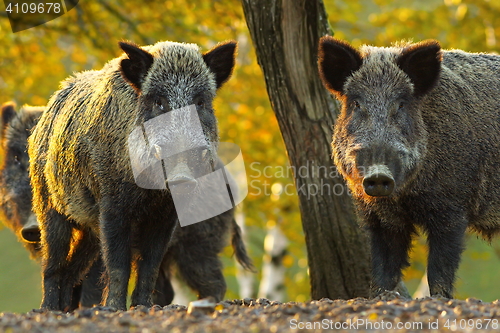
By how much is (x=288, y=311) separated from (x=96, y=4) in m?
8.87

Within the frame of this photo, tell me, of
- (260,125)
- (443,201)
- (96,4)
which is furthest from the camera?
(260,125)

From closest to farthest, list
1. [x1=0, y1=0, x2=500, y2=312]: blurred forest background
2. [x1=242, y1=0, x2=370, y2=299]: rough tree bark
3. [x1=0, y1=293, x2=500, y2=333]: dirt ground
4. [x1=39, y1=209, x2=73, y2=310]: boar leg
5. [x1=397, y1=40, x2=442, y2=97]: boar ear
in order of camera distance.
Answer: [x1=0, y1=293, x2=500, y2=333]: dirt ground < [x1=397, y1=40, x2=442, y2=97]: boar ear < [x1=39, y1=209, x2=73, y2=310]: boar leg < [x1=242, y1=0, x2=370, y2=299]: rough tree bark < [x1=0, y1=0, x2=500, y2=312]: blurred forest background

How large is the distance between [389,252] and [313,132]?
1627 millimetres

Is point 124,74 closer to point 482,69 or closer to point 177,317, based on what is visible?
point 177,317

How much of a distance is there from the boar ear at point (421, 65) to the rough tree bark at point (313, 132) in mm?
1301

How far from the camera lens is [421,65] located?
5633 mm

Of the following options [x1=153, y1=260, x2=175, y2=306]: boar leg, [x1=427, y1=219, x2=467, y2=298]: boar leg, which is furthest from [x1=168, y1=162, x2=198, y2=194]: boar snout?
[x1=153, y1=260, x2=175, y2=306]: boar leg

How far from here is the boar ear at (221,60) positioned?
592cm

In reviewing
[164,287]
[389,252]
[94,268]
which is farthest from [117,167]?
[164,287]

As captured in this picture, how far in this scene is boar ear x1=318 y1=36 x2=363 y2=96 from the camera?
18.9ft

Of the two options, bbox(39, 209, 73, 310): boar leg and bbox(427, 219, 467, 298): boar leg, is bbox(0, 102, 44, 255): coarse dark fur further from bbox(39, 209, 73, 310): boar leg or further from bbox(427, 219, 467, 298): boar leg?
bbox(427, 219, 467, 298): boar leg

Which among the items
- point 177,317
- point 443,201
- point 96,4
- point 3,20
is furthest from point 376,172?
point 3,20

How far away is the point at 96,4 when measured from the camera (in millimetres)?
11578

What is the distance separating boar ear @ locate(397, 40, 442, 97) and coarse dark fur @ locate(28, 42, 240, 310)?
1.53 m
